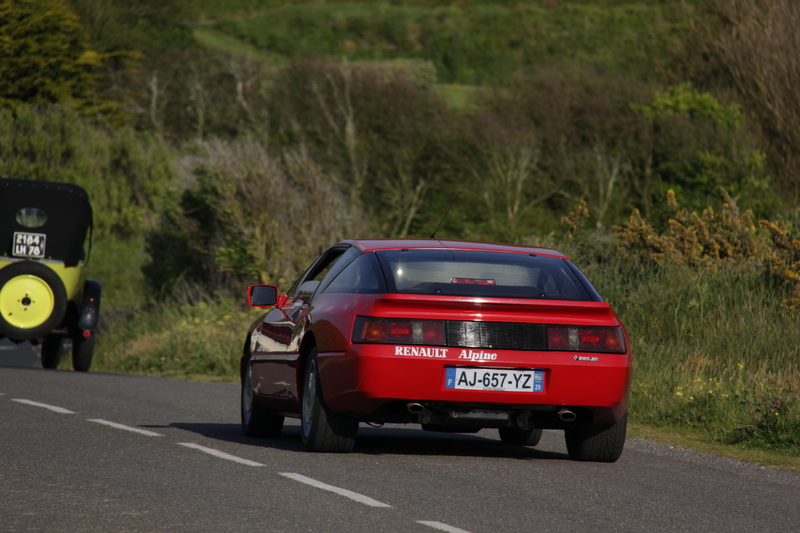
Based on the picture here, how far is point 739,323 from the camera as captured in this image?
14398mm

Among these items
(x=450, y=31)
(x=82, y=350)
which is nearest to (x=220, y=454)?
(x=82, y=350)

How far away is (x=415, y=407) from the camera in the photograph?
8188 millimetres

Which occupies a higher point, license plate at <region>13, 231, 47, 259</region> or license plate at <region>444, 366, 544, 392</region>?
license plate at <region>13, 231, 47, 259</region>

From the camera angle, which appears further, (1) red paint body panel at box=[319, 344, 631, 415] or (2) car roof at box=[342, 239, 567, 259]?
(2) car roof at box=[342, 239, 567, 259]

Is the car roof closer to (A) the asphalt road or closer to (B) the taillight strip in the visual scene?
(B) the taillight strip

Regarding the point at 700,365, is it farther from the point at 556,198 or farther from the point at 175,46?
the point at 175,46

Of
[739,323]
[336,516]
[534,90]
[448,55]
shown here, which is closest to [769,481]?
[336,516]

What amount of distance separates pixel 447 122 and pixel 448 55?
50.3 meters

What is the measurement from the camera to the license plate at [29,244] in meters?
18.7

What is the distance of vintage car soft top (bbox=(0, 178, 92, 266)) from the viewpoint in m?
18.7

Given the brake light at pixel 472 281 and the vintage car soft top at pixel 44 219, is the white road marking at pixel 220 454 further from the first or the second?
the vintage car soft top at pixel 44 219

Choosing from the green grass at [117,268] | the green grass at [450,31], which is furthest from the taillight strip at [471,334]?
the green grass at [450,31]

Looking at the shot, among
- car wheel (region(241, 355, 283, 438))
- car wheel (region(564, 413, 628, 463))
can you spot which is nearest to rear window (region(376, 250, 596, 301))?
car wheel (region(564, 413, 628, 463))

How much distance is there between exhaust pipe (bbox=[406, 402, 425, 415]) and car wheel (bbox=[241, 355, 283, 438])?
2.16m
